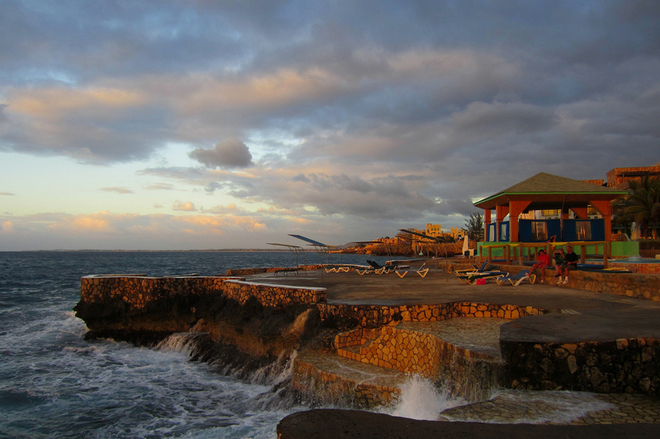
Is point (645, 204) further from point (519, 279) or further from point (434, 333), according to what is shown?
point (434, 333)

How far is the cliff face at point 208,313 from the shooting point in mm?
10727

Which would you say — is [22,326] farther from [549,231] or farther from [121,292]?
[549,231]

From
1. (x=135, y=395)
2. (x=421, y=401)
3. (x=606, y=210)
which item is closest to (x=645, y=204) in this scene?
(x=606, y=210)

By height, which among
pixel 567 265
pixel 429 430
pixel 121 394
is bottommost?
pixel 121 394

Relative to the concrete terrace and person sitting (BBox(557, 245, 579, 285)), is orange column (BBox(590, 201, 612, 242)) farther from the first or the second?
the concrete terrace

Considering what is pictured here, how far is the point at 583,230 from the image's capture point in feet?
59.4

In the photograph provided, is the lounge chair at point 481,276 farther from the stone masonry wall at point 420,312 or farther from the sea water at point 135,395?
the sea water at point 135,395

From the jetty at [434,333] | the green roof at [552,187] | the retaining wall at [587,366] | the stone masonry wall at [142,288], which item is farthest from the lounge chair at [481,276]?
the stone masonry wall at [142,288]

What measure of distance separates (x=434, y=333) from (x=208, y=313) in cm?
990

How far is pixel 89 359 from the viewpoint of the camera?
42.9 ft

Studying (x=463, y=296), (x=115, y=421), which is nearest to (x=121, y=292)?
(x=115, y=421)

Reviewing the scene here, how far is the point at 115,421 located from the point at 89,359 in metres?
5.92

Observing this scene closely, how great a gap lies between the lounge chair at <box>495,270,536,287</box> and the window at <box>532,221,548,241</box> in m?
5.73

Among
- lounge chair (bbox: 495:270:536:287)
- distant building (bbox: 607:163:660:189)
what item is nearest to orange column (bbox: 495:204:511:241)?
lounge chair (bbox: 495:270:536:287)
